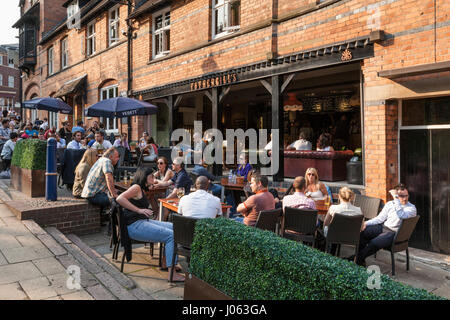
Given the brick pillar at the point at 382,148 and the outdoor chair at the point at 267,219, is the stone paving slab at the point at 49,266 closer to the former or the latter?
the outdoor chair at the point at 267,219

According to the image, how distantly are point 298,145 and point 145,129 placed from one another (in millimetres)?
7316

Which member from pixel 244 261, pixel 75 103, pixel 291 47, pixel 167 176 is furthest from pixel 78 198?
pixel 75 103

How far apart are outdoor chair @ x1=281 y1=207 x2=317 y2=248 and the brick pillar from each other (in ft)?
6.99

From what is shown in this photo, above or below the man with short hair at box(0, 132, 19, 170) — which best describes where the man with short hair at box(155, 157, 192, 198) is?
below

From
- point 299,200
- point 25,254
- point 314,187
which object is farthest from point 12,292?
point 314,187

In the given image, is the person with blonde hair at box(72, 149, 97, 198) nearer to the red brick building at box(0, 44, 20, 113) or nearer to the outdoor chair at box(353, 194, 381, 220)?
the outdoor chair at box(353, 194, 381, 220)

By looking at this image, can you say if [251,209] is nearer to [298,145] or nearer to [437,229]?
[437,229]

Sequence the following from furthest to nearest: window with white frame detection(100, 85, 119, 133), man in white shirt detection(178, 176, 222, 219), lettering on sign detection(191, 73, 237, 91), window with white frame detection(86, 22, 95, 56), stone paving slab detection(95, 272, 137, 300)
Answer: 1. window with white frame detection(86, 22, 95, 56)
2. window with white frame detection(100, 85, 119, 133)
3. lettering on sign detection(191, 73, 237, 91)
4. man in white shirt detection(178, 176, 222, 219)
5. stone paving slab detection(95, 272, 137, 300)

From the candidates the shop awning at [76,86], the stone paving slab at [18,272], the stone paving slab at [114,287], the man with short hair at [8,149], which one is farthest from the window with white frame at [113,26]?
the stone paving slab at [114,287]

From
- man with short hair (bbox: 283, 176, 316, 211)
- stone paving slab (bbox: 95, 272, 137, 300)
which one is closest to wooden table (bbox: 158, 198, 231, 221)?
man with short hair (bbox: 283, 176, 316, 211)

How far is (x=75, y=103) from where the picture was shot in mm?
18672

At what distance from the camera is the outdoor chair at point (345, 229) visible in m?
4.42

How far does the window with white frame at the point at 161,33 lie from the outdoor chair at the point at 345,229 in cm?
973

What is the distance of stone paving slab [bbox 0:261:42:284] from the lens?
3.55 m
